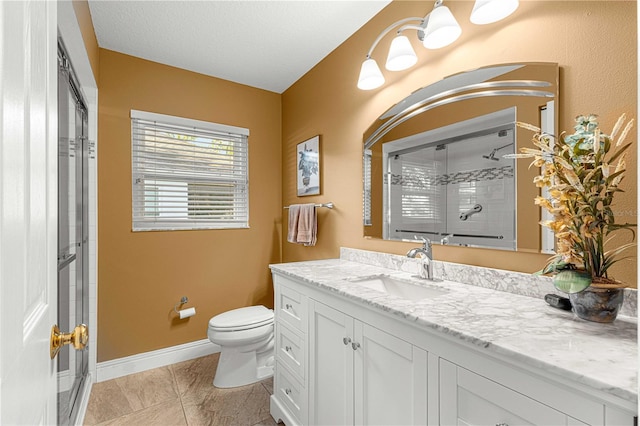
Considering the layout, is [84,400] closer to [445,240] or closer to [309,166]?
[309,166]

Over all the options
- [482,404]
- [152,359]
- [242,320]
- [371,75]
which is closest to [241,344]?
[242,320]

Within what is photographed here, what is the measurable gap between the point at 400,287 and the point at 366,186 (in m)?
0.73

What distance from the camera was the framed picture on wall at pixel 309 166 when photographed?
255 cm

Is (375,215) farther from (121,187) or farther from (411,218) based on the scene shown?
(121,187)

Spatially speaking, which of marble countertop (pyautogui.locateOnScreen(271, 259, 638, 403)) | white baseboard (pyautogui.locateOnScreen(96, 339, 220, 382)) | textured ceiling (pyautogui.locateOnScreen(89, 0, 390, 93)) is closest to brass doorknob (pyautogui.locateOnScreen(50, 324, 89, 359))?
marble countertop (pyautogui.locateOnScreen(271, 259, 638, 403))

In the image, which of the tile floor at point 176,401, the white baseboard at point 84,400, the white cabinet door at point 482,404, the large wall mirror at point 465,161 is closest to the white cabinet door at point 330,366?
the white cabinet door at point 482,404

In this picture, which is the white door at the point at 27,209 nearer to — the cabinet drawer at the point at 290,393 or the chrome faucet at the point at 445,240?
the cabinet drawer at the point at 290,393

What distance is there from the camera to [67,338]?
696 mm

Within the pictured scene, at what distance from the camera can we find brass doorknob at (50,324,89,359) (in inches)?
26.5

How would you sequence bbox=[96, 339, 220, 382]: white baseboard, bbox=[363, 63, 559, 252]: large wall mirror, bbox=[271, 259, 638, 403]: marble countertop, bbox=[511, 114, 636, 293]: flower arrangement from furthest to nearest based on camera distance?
bbox=[96, 339, 220, 382]: white baseboard < bbox=[363, 63, 559, 252]: large wall mirror < bbox=[511, 114, 636, 293]: flower arrangement < bbox=[271, 259, 638, 403]: marble countertop

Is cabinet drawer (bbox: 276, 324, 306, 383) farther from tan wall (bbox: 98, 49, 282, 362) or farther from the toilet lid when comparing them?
tan wall (bbox: 98, 49, 282, 362)

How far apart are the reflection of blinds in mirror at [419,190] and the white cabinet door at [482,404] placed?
0.91m

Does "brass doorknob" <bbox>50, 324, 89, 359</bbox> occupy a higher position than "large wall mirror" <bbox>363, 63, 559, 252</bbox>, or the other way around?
"large wall mirror" <bbox>363, 63, 559, 252</bbox>

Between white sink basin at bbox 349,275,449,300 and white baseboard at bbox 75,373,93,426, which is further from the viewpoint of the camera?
white baseboard at bbox 75,373,93,426
